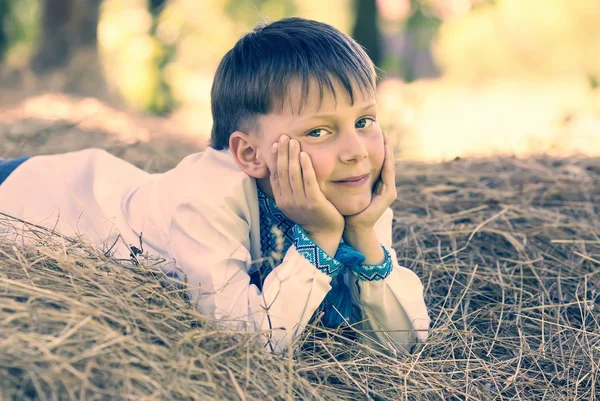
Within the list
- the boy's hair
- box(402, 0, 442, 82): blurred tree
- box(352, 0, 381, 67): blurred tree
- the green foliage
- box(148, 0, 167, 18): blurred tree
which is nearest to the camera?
the boy's hair

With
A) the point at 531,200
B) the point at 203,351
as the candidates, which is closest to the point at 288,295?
the point at 203,351

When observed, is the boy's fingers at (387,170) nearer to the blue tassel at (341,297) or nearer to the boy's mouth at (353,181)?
the boy's mouth at (353,181)

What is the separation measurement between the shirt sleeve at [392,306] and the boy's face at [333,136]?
23 cm

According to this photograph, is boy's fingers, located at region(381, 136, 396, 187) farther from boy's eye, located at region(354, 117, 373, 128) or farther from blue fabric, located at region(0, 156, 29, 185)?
blue fabric, located at region(0, 156, 29, 185)

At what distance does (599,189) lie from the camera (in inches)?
131

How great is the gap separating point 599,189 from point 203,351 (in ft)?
7.70

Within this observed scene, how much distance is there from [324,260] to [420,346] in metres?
0.45

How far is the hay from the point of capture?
59.6 inches

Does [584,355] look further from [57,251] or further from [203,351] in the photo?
[57,251]

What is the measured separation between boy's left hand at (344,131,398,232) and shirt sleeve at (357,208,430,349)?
133mm

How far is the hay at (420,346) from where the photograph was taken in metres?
1.51

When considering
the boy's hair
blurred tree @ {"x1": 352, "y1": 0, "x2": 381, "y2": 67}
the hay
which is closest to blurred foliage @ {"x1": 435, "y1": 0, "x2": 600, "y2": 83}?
blurred tree @ {"x1": 352, "y1": 0, "x2": 381, "y2": 67}

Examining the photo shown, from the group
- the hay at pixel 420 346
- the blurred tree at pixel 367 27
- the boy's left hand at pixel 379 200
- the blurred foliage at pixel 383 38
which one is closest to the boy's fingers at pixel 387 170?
the boy's left hand at pixel 379 200

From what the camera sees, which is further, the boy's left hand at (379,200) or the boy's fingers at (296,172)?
the boy's left hand at (379,200)
